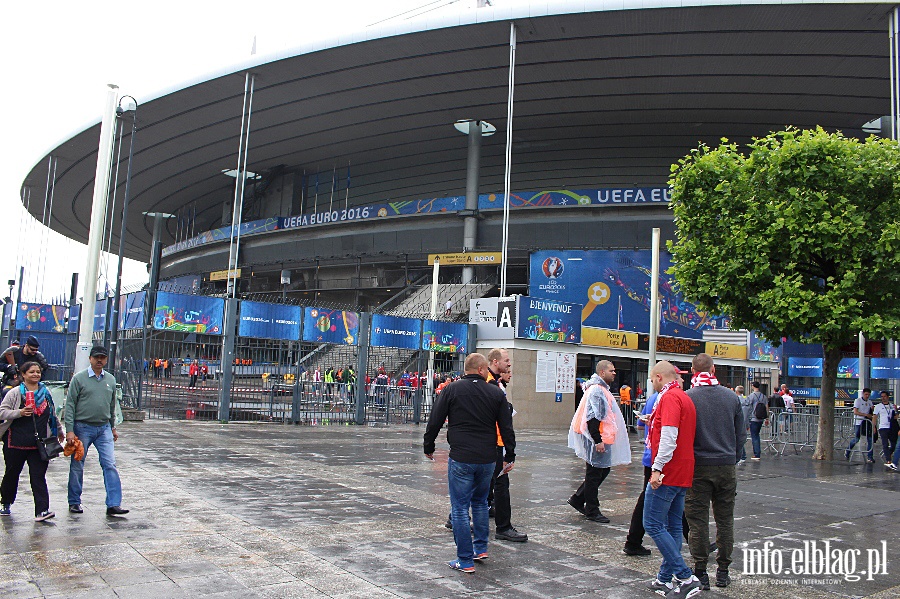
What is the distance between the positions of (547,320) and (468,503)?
60.1 feet

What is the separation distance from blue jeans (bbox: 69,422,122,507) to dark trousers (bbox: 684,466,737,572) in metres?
5.21

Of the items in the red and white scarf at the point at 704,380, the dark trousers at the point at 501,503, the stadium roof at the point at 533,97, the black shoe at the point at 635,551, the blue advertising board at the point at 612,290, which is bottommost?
the black shoe at the point at 635,551

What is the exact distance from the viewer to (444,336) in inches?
917

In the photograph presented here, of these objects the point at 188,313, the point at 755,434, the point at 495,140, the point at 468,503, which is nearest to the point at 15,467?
the point at 468,503

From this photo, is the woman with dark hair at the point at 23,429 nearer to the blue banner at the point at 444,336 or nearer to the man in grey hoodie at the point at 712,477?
the man in grey hoodie at the point at 712,477

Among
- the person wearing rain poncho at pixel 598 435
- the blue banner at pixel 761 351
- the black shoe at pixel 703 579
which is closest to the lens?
the black shoe at pixel 703 579

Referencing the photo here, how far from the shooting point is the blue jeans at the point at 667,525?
5.22 meters

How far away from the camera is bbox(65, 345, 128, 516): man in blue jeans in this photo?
7.07 m

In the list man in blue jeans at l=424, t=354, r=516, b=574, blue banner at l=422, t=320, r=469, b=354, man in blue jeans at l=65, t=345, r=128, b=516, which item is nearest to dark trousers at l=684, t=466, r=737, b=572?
man in blue jeans at l=424, t=354, r=516, b=574

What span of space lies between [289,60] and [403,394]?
16136 millimetres

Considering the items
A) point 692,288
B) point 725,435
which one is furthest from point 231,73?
point 725,435

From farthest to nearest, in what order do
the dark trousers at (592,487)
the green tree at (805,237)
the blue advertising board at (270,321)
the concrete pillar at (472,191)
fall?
the concrete pillar at (472,191)
the blue advertising board at (270,321)
the green tree at (805,237)
the dark trousers at (592,487)

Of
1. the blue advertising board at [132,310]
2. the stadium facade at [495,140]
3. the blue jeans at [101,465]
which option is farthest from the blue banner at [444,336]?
the blue jeans at [101,465]

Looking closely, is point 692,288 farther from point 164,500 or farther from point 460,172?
point 460,172
